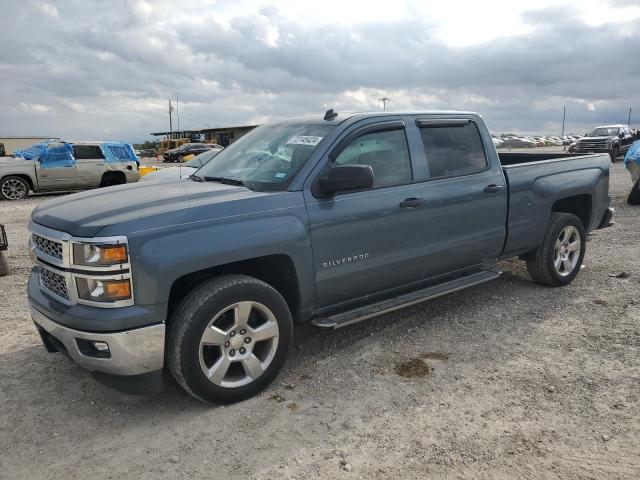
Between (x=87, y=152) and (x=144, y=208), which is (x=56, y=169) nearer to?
(x=87, y=152)

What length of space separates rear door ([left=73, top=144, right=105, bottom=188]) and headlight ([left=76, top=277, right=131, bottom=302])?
47.8ft

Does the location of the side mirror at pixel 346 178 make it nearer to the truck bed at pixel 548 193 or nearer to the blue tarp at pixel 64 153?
the truck bed at pixel 548 193

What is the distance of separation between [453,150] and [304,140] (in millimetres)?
1409

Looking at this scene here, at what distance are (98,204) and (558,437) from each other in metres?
3.08

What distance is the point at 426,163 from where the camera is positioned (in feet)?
14.1

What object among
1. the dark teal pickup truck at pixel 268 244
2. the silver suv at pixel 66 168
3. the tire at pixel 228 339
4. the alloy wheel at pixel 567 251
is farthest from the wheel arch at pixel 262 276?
the silver suv at pixel 66 168

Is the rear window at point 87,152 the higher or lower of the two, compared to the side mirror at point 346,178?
higher

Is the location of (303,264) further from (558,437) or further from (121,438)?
(558,437)

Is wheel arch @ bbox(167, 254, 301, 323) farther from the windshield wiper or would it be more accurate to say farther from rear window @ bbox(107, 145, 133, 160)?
rear window @ bbox(107, 145, 133, 160)

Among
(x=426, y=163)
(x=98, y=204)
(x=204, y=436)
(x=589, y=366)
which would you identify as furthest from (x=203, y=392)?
(x=589, y=366)

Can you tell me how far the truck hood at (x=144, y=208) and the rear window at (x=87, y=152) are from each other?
1372cm

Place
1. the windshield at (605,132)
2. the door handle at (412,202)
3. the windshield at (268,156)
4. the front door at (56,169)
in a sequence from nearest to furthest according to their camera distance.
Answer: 1. the windshield at (268,156)
2. the door handle at (412,202)
3. the front door at (56,169)
4. the windshield at (605,132)

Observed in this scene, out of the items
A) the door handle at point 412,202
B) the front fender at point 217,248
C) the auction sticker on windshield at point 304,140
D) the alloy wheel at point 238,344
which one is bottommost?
the alloy wheel at point 238,344

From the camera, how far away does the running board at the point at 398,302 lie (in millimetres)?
3720
